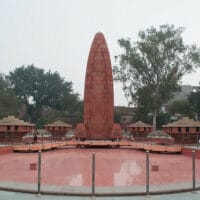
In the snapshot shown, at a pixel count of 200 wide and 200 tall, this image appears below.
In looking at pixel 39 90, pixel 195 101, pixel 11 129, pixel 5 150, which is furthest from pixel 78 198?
pixel 39 90

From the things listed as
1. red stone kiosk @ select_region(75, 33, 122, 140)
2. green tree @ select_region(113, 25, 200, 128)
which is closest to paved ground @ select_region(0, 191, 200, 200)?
red stone kiosk @ select_region(75, 33, 122, 140)

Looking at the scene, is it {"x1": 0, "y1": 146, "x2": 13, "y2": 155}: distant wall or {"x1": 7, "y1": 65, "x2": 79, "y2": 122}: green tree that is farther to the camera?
{"x1": 7, "y1": 65, "x2": 79, "y2": 122}: green tree

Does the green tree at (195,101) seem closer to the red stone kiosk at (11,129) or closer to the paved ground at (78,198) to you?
the red stone kiosk at (11,129)

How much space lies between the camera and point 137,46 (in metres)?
34.5

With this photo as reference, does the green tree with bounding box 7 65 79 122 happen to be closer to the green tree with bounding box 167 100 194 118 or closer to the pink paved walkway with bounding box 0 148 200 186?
the green tree with bounding box 167 100 194 118

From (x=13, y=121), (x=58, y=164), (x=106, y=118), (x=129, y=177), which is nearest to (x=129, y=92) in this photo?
(x=106, y=118)

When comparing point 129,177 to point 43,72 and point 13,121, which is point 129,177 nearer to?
point 13,121

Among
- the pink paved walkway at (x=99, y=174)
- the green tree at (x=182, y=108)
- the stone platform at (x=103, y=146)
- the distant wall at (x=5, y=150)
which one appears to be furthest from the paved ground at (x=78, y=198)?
the green tree at (x=182, y=108)

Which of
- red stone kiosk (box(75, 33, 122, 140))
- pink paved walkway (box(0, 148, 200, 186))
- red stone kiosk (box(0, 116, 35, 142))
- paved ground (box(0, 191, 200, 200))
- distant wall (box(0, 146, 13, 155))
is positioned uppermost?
red stone kiosk (box(75, 33, 122, 140))

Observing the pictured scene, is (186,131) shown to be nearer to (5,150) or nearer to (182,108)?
(5,150)

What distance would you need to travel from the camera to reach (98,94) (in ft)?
84.3

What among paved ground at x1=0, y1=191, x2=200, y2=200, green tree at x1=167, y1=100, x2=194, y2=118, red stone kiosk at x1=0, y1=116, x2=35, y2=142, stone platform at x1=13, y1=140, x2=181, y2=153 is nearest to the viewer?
paved ground at x1=0, y1=191, x2=200, y2=200

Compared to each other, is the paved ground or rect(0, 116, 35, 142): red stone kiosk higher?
rect(0, 116, 35, 142): red stone kiosk

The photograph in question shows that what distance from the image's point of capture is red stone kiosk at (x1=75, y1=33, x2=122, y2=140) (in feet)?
83.7
